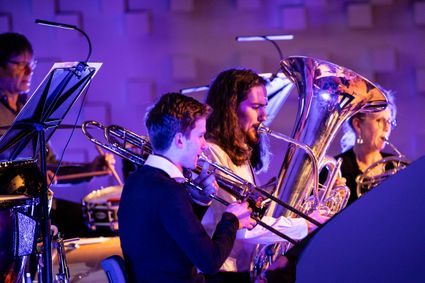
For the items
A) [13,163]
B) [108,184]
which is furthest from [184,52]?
[13,163]

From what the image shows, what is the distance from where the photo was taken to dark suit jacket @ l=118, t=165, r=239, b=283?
6.51ft

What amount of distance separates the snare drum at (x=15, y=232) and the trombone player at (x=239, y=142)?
0.63m

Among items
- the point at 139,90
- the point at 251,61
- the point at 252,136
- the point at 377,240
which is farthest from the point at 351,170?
the point at 377,240

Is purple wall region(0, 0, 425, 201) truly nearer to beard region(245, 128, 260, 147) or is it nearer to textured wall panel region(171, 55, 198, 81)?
textured wall panel region(171, 55, 198, 81)

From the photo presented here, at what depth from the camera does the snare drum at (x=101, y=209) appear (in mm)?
4078

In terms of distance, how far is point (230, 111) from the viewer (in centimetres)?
278

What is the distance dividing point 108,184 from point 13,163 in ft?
7.74

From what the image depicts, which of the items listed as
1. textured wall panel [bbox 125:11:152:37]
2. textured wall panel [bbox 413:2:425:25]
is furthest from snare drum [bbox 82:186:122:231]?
textured wall panel [bbox 413:2:425:25]

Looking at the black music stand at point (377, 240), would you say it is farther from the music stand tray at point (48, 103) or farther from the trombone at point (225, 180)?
the music stand tray at point (48, 103)

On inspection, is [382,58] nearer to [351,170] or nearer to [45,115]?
[351,170]

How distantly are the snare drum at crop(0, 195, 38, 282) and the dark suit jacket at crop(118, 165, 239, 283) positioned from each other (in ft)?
1.78

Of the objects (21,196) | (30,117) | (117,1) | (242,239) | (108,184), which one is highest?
(117,1)

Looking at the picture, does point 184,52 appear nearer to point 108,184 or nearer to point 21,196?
point 108,184

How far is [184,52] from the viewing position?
15.8 feet
